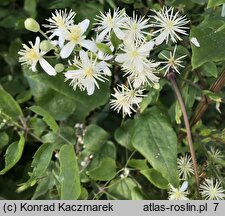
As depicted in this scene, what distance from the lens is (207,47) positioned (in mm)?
633

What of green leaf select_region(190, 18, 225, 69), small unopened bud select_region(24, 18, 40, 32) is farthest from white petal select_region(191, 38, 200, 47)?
small unopened bud select_region(24, 18, 40, 32)

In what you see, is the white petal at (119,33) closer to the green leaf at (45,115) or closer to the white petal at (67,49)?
the white petal at (67,49)

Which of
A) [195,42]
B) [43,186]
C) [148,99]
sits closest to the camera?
[195,42]

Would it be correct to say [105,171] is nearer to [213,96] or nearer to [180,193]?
[180,193]

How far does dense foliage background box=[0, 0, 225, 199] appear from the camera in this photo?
71cm

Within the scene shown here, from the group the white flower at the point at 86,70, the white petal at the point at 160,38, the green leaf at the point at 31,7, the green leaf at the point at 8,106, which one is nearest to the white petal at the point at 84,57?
the white flower at the point at 86,70

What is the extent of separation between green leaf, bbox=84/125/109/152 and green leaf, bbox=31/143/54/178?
0.39ft

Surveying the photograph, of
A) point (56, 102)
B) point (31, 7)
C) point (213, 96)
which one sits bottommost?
point (213, 96)

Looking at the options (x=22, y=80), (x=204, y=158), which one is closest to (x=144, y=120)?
(x=204, y=158)

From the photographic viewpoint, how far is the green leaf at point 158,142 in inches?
27.7

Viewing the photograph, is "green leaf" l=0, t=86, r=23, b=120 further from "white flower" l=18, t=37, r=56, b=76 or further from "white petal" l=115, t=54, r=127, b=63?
"white petal" l=115, t=54, r=127, b=63

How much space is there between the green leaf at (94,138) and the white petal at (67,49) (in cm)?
26

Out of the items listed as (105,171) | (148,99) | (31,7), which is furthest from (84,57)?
(31,7)

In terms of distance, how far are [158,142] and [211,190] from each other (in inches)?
4.4
